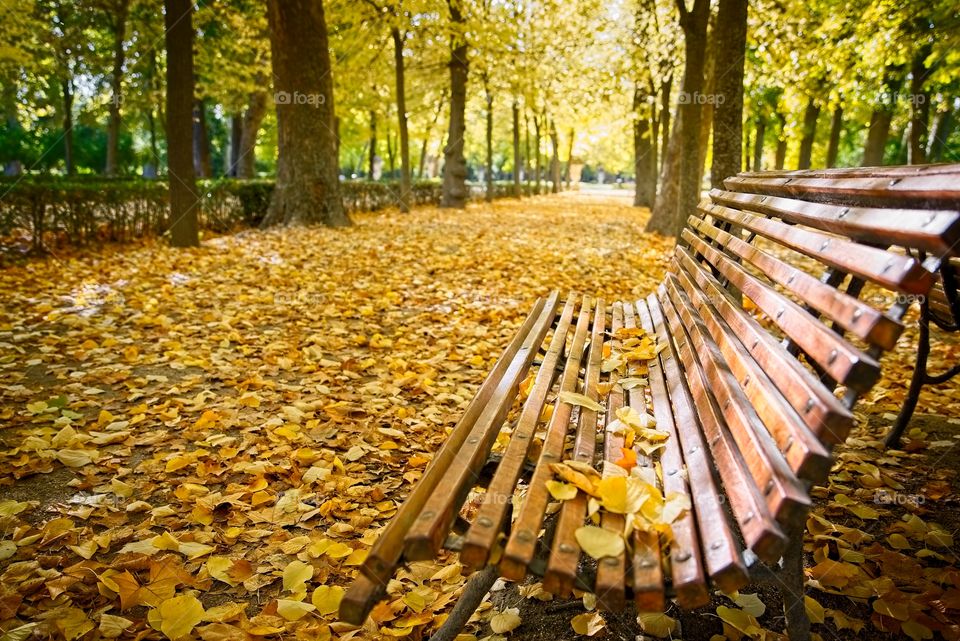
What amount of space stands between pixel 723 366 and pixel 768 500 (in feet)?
2.30

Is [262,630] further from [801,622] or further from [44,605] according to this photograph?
[801,622]

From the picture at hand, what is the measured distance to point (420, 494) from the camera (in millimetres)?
1410

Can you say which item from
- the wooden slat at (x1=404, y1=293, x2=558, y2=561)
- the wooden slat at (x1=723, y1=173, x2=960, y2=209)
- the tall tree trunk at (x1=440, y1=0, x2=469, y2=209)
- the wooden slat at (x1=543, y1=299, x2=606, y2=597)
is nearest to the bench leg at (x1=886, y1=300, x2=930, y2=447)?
the wooden slat at (x1=723, y1=173, x2=960, y2=209)

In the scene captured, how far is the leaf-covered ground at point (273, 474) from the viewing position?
5.98 feet

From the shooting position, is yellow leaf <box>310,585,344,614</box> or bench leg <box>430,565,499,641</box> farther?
yellow leaf <box>310,585,344,614</box>

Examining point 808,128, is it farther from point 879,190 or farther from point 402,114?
point 879,190

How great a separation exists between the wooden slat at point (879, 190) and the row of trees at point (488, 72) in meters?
4.30

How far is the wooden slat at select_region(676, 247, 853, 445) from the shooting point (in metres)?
1.11

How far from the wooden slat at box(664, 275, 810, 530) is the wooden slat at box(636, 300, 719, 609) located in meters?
0.17

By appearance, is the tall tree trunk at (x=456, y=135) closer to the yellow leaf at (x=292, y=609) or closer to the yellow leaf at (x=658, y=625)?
the yellow leaf at (x=292, y=609)

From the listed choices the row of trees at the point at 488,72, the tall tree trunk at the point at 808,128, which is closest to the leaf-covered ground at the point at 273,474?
the row of trees at the point at 488,72

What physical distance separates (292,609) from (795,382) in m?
1.70

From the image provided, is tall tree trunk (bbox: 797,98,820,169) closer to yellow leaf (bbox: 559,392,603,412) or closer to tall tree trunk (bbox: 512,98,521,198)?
tall tree trunk (bbox: 512,98,521,198)

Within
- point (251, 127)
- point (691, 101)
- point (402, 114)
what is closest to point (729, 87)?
point (691, 101)
